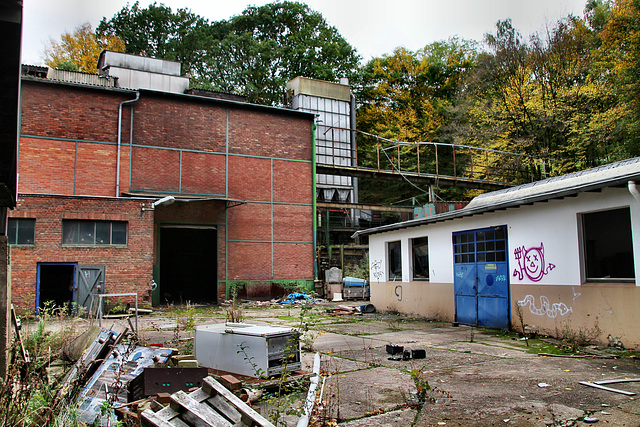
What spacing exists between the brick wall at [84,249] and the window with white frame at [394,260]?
28.8 ft

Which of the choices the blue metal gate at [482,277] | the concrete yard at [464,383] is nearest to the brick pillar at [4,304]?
the concrete yard at [464,383]

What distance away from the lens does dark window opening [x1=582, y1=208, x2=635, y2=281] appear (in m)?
8.58

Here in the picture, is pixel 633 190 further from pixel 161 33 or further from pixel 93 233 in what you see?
pixel 161 33

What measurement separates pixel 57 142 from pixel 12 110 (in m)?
17.5

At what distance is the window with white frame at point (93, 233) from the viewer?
663 inches

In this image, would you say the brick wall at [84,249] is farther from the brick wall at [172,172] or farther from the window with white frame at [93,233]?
the window with white frame at [93,233]

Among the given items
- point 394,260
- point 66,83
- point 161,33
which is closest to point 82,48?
point 161,33

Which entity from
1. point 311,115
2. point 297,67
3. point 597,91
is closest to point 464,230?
point 311,115

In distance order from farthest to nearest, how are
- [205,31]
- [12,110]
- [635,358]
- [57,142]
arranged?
1. [205,31]
2. [57,142]
3. [635,358]
4. [12,110]

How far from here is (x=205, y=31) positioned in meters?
38.8

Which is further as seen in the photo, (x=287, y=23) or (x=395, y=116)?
(x=287, y=23)

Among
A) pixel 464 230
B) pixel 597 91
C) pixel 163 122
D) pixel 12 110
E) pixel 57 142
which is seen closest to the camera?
pixel 12 110

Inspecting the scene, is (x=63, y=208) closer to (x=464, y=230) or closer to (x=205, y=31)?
(x=464, y=230)

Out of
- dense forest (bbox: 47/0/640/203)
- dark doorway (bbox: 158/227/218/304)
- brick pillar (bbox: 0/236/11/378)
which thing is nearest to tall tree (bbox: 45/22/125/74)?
dense forest (bbox: 47/0/640/203)
